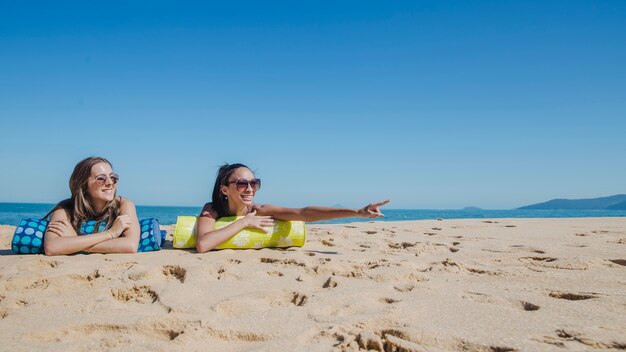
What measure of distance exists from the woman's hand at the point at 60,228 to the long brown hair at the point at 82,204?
114 mm

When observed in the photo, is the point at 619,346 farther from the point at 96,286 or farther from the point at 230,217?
the point at 230,217

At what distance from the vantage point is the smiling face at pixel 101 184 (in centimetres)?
438

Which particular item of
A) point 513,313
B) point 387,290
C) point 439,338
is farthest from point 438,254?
point 439,338

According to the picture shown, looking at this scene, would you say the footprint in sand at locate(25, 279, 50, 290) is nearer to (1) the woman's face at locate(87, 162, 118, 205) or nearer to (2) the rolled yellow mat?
(1) the woman's face at locate(87, 162, 118, 205)

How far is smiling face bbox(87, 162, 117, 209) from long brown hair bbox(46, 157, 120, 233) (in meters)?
0.05

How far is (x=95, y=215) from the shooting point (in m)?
4.54

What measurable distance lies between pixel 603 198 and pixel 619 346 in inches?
6203

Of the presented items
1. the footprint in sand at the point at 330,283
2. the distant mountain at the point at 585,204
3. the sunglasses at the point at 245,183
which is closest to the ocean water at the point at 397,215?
the sunglasses at the point at 245,183

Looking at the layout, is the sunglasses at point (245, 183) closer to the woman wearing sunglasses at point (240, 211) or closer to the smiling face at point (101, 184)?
the woman wearing sunglasses at point (240, 211)

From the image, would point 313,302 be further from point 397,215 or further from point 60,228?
point 397,215

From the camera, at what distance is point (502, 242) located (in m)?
5.34

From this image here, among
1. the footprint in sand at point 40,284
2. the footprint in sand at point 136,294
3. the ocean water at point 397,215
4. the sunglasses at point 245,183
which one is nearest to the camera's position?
the footprint in sand at point 136,294

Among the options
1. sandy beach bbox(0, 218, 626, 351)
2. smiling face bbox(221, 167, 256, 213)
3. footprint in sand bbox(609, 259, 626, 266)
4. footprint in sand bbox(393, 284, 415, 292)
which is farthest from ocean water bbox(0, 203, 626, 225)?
footprint in sand bbox(393, 284, 415, 292)

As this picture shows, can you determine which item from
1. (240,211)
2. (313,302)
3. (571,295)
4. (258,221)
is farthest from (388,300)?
(240,211)
